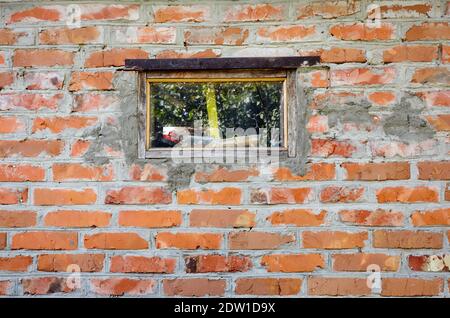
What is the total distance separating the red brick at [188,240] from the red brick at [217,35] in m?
0.79

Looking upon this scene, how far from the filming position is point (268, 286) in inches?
60.5

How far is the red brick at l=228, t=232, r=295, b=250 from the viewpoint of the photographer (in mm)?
1542

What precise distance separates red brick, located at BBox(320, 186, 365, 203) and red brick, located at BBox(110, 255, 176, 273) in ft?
2.18

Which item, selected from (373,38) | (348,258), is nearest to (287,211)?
(348,258)

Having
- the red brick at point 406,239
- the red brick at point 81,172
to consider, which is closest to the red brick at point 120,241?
the red brick at point 81,172

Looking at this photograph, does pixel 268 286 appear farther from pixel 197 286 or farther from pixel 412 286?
pixel 412 286

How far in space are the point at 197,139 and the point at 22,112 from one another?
0.72 meters

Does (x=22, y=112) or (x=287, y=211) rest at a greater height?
(x=22, y=112)

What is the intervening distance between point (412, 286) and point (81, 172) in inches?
55.1

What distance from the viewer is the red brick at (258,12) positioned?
61.6 inches

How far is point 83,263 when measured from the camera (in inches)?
61.1

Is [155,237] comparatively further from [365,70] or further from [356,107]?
[365,70]
